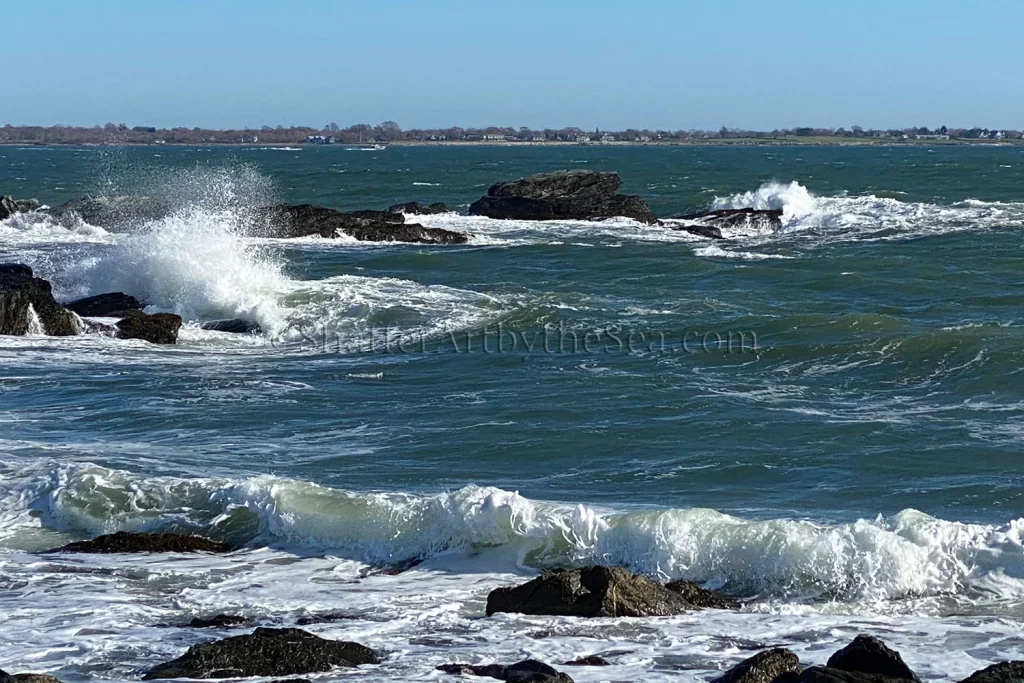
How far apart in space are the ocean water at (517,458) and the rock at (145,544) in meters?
0.27

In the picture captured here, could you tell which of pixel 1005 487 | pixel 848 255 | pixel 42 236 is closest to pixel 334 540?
pixel 1005 487

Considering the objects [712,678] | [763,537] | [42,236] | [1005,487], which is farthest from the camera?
[42,236]

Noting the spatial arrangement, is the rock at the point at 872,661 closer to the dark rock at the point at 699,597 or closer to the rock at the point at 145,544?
the dark rock at the point at 699,597

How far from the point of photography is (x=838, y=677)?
605 centimetres

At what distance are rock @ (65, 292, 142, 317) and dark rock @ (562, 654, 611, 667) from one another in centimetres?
1524

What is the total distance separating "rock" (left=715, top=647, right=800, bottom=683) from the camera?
6.47 meters

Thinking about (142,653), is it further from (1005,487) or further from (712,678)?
(1005,487)

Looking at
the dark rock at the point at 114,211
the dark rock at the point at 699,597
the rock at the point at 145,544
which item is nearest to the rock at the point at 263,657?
the dark rock at the point at 699,597

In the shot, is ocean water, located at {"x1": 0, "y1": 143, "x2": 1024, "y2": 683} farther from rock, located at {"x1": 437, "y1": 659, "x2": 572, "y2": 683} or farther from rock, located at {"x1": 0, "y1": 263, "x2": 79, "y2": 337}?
rock, located at {"x1": 0, "y1": 263, "x2": 79, "y2": 337}

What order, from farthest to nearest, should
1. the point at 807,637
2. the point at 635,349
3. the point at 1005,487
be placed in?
the point at 635,349
the point at 1005,487
the point at 807,637

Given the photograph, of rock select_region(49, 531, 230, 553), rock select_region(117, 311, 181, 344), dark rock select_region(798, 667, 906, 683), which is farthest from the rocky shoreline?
rock select_region(117, 311, 181, 344)

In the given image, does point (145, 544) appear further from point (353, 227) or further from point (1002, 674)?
point (353, 227)

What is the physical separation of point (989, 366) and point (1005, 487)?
567 cm

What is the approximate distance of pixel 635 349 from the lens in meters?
18.7
